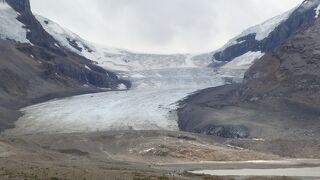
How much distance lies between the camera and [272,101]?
139 metres

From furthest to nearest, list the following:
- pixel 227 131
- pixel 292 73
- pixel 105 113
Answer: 1. pixel 105 113
2. pixel 292 73
3. pixel 227 131

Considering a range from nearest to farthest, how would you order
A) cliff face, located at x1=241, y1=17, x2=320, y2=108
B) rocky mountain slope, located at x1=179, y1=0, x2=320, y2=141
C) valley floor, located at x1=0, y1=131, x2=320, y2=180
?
1. valley floor, located at x1=0, y1=131, x2=320, y2=180
2. rocky mountain slope, located at x1=179, y1=0, x2=320, y2=141
3. cliff face, located at x1=241, y1=17, x2=320, y2=108

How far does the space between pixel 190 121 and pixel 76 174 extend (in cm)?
8700

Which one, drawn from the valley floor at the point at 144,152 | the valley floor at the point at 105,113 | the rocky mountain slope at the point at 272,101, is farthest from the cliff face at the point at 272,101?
the valley floor at the point at 144,152

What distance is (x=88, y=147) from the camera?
99.5 meters

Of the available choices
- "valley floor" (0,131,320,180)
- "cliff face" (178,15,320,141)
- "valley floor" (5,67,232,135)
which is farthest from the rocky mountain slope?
"valley floor" (0,131,320,180)

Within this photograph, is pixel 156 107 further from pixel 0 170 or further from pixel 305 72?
pixel 0 170

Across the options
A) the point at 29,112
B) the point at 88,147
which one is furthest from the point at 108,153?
the point at 29,112

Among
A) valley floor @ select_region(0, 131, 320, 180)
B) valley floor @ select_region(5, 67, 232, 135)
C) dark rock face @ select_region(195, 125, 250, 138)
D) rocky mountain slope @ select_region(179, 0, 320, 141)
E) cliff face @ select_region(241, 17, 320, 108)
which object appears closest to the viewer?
valley floor @ select_region(0, 131, 320, 180)

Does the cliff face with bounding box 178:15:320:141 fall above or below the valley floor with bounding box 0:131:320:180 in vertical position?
above

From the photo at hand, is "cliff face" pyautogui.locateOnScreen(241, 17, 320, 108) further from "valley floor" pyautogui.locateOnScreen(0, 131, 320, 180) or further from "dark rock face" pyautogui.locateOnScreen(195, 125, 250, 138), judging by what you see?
"valley floor" pyautogui.locateOnScreen(0, 131, 320, 180)

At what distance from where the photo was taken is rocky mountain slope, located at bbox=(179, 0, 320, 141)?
120750 mm

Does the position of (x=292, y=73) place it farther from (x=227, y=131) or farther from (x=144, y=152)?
(x=144, y=152)

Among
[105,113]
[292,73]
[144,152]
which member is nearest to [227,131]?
[144,152]
